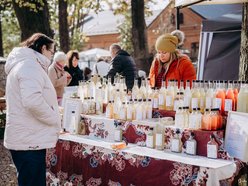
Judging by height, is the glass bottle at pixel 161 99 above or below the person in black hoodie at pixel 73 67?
below

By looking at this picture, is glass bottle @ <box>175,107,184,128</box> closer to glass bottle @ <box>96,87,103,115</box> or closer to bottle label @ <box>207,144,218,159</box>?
bottle label @ <box>207,144,218,159</box>

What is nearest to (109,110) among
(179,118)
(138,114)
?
(138,114)

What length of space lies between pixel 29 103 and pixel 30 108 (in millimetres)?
57

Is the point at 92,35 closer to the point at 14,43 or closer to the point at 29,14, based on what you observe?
the point at 14,43

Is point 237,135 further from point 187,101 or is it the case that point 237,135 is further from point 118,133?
point 118,133

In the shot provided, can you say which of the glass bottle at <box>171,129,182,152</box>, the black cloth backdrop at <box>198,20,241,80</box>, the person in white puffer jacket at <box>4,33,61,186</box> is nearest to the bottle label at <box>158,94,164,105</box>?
the glass bottle at <box>171,129,182,152</box>

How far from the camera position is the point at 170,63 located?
4.77m

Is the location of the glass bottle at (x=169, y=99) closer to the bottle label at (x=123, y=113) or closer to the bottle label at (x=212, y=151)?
the bottle label at (x=123, y=113)

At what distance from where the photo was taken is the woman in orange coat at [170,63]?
4648 mm

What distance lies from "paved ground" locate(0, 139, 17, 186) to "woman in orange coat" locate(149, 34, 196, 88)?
2.12 metres

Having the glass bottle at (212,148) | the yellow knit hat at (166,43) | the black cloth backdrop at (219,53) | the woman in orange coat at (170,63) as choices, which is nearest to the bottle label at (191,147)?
the glass bottle at (212,148)

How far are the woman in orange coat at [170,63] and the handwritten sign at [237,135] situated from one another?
146cm

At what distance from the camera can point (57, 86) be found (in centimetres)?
595

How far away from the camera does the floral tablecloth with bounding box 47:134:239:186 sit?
3115mm
